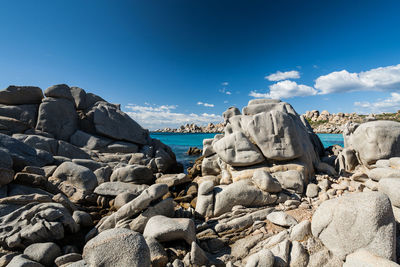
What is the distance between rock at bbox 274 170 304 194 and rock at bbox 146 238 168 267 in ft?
18.7

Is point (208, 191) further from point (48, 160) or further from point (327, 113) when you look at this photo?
point (327, 113)

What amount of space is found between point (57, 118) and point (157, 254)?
15.6 meters

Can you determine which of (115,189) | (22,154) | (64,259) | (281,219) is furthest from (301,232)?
(22,154)

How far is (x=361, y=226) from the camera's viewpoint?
3719 millimetres

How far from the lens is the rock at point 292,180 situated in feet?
24.9

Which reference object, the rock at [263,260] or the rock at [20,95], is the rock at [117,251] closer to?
the rock at [263,260]

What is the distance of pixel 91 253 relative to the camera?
350cm

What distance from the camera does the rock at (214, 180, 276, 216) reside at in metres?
6.54

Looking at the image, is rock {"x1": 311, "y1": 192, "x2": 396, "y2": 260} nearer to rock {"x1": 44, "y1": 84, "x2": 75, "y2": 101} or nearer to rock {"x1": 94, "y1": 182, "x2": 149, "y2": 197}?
rock {"x1": 94, "y1": 182, "x2": 149, "y2": 197}

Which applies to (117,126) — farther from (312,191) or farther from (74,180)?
(312,191)

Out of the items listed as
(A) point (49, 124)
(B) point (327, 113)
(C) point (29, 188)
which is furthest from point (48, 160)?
(B) point (327, 113)

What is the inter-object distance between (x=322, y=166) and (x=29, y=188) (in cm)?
1302

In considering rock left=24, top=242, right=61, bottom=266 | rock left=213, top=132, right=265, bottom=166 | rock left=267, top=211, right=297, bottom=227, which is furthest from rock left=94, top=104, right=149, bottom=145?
rock left=267, top=211, right=297, bottom=227

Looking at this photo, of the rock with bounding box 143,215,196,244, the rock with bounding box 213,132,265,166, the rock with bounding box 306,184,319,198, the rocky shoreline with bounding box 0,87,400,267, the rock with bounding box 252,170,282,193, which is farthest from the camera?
the rock with bounding box 213,132,265,166
